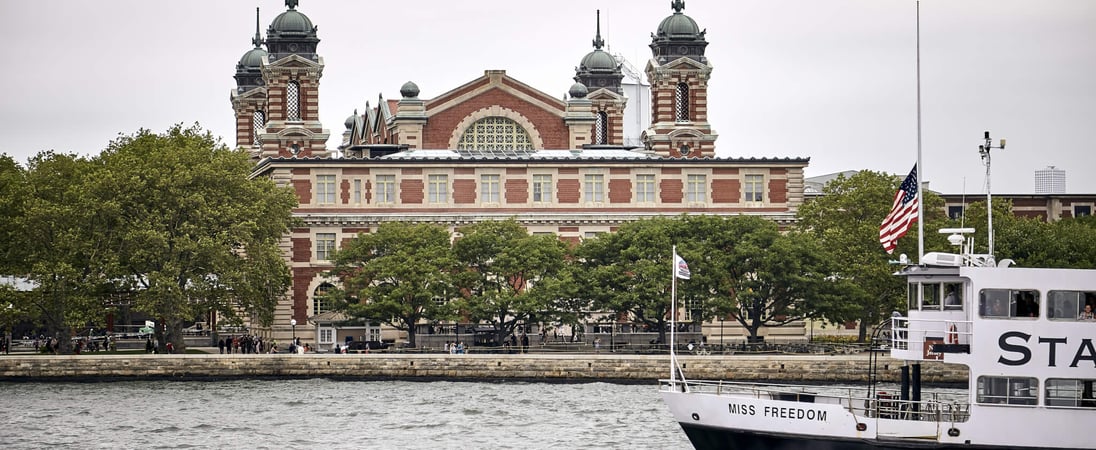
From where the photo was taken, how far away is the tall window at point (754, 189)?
119812mm

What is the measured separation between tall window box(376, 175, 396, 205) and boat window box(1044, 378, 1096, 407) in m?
69.0

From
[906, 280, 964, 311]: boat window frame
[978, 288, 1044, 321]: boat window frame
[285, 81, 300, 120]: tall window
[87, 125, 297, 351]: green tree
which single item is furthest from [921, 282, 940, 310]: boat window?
[285, 81, 300, 120]: tall window

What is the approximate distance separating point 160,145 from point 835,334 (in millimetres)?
42373

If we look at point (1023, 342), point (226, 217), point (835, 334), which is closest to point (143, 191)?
point (226, 217)

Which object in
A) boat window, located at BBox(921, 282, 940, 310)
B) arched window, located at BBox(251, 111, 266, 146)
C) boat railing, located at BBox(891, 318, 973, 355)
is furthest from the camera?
arched window, located at BBox(251, 111, 266, 146)

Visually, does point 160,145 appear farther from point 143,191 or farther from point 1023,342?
point 1023,342

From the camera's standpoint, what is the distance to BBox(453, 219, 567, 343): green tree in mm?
102250

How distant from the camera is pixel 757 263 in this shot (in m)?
103

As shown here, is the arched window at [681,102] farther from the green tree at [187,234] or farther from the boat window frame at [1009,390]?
the boat window frame at [1009,390]

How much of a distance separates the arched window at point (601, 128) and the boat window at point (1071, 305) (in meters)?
99.3

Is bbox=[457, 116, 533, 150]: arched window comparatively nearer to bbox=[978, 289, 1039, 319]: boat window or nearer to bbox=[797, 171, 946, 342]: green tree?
bbox=[797, 171, 946, 342]: green tree

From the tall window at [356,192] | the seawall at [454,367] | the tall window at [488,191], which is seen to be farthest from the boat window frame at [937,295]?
the tall window at [356,192]

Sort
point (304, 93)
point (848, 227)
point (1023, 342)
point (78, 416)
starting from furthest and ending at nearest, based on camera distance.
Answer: point (304, 93)
point (848, 227)
point (78, 416)
point (1023, 342)

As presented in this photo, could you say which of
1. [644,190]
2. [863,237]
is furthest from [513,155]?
[863,237]
